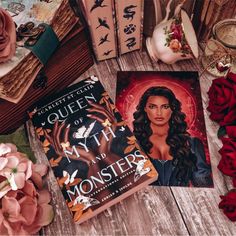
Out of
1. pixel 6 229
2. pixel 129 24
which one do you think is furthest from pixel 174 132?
pixel 6 229

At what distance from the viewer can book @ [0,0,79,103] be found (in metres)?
0.59

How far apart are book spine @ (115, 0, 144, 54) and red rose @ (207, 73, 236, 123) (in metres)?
0.22

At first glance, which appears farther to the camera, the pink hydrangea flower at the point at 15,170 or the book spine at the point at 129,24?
the book spine at the point at 129,24

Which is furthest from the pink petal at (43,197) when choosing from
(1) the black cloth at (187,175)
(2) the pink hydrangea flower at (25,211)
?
(1) the black cloth at (187,175)

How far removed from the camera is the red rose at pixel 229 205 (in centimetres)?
57

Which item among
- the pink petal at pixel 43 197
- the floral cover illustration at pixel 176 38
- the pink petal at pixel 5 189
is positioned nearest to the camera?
the pink petal at pixel 5 189

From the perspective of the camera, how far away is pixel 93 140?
647 millimetres

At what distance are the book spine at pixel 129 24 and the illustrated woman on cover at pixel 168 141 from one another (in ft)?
0.44

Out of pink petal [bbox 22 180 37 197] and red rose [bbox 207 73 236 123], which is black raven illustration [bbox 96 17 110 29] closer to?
red rose [bbox 207 73 236 123]

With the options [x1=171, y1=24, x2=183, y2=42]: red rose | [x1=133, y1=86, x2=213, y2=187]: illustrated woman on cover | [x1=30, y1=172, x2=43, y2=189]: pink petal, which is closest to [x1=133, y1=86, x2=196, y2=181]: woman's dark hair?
[x1=133, y1=86, x2=213, y2=187]: illustrated woman on cover

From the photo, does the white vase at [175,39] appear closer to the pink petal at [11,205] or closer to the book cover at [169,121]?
the book cover at [169,121]

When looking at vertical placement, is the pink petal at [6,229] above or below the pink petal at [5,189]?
below

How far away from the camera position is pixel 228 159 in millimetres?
596

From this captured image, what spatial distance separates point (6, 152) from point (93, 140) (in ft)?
0.61
